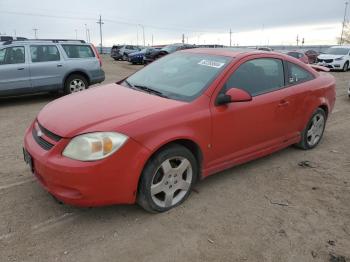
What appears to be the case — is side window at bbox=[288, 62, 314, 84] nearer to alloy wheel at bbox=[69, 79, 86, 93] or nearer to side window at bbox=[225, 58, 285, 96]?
side window at bbox=[225, 58, 285, 96]

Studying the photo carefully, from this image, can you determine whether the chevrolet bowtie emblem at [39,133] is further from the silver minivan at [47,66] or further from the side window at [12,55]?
the side window at [12,55]

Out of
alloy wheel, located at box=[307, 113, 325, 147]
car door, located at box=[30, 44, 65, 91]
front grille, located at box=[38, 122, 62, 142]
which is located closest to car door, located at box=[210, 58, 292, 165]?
alloy wheel, located at box=[307, 113, 325, 147]

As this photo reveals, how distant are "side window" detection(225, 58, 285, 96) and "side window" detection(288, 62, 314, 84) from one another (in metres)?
→ 0.19

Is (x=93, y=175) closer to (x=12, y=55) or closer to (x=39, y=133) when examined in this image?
(x=39, y=133)

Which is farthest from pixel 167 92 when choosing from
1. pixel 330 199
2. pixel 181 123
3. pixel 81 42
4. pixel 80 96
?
pixel 81 42

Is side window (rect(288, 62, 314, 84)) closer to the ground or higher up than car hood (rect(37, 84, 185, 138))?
higher up

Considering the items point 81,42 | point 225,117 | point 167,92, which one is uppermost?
point 81,42

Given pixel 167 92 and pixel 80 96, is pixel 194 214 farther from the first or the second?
pixel 80 96

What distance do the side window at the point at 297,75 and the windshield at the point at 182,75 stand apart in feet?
3.99

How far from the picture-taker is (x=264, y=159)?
5168 mm

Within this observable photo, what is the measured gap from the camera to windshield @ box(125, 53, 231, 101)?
393 centimetres

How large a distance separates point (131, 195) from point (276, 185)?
1.90m

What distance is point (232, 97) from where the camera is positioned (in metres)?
3.80

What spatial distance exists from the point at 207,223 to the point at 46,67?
25.4ft
